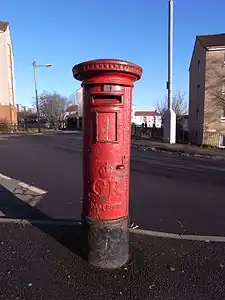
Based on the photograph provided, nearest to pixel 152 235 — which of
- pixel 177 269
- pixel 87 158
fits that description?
pixel 177 269

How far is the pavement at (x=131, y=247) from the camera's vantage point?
122 inches

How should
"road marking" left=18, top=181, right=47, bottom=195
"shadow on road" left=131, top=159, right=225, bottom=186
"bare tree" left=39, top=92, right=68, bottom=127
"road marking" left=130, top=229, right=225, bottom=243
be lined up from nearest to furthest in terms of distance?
"road marking" left=130, top=229, right=225, bottom=243 → "road marking" left=18, top=181, right=47, bottom=195 → "shadow on road" left=131, top=159, right=225, bottom=186 → "bare tree" left=39, top=92, right=68, bottom=127

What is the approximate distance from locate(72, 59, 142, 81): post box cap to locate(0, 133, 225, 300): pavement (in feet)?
6.83

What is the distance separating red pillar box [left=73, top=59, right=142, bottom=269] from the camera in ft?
11.2

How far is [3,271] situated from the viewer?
11.0ft

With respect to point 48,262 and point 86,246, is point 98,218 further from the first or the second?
point 48,262

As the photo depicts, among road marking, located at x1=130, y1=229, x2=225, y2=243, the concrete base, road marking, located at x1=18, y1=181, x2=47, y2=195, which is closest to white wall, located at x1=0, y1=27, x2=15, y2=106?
the concrete base

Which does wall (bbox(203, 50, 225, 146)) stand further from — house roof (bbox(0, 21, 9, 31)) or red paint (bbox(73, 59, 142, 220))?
house roof (bbox(0, 21, 9, 31))

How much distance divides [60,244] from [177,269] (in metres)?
1.48

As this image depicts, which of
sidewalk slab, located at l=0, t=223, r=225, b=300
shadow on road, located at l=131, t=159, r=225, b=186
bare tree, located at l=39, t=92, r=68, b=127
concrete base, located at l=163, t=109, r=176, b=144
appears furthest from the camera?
bare tree, located at l=39, t=92, r=68, b=127

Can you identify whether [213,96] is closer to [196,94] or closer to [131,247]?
[196,94]

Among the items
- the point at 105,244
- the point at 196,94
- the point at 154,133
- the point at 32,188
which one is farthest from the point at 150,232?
the point at 154,133

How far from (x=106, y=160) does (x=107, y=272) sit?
1.20m

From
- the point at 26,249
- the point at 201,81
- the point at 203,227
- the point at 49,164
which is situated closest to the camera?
the point at 26,249
